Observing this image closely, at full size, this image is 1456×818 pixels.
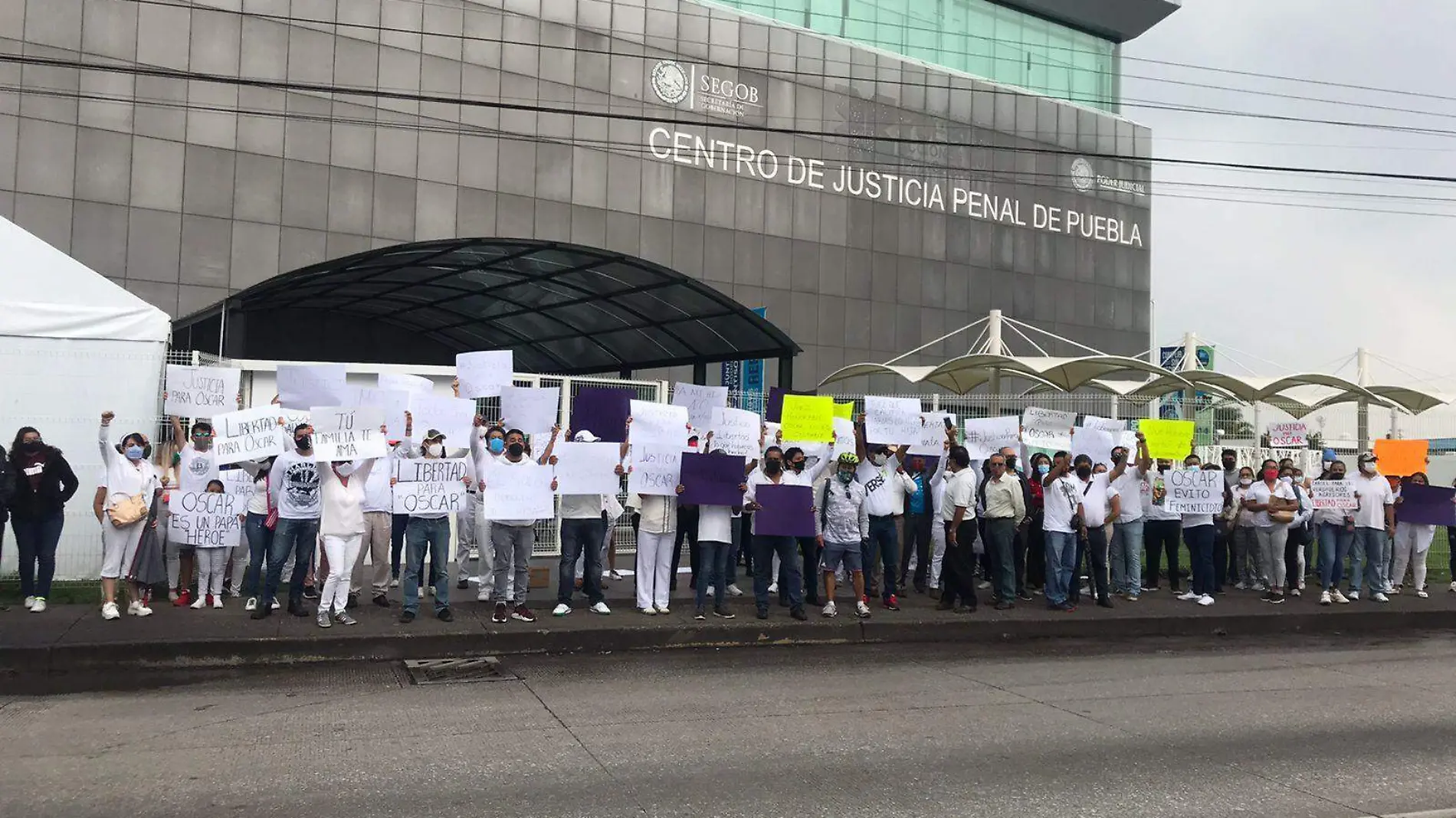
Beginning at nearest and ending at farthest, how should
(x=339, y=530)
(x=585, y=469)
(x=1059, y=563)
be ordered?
(x=339, y=530) → (x=585, y=469) → (x=1059, y=563)

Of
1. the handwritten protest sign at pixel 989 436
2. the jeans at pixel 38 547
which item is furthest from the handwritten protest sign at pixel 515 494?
the handwritten protest sign at pixel 989 436

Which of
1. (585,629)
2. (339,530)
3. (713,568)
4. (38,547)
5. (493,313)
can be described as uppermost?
(493,313)

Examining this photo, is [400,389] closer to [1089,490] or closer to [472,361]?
[472,361]

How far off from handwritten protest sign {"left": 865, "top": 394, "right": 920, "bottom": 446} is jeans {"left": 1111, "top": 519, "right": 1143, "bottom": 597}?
3.01 meters

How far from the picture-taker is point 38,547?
10492mm

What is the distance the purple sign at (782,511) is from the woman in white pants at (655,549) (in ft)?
2.87

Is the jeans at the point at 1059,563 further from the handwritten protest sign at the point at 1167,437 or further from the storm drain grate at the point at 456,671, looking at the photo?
the storm drain grate at the point at 456,671

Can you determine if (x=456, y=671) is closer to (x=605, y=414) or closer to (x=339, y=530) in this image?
(x=339, y=530)

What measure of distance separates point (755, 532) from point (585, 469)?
1.91 meters

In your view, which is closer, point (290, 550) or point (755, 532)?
point (290, 550)

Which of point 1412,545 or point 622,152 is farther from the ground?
point 622,152

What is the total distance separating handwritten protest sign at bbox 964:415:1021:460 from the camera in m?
13.5

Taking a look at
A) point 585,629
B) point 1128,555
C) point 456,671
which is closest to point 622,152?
point 1128,555

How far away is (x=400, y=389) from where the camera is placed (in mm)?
11422
